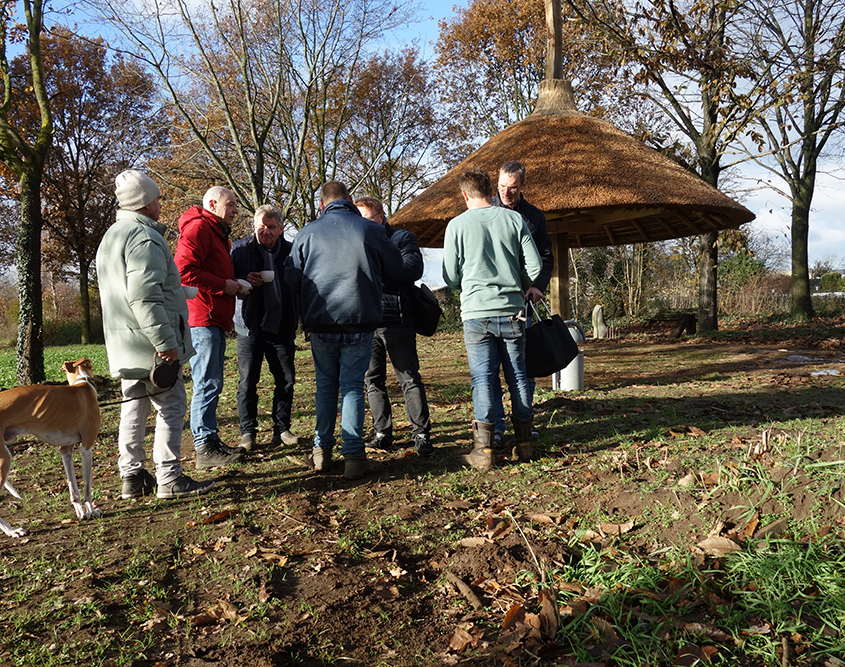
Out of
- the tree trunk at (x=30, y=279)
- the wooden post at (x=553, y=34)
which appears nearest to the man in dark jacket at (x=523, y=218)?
the wooden post at (x=553, y=34)

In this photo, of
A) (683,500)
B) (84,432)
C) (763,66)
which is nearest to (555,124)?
(683,500)

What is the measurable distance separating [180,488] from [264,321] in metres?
1.64

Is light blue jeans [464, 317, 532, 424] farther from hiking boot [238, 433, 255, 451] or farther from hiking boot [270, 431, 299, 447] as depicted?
hiking boot [238, 433, 255, 451]

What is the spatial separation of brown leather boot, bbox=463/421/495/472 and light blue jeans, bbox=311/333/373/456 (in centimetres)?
86

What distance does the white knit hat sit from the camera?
3.83 m

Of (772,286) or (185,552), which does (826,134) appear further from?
(185,552)

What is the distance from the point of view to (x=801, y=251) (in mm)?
18094

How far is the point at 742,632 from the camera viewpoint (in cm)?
222

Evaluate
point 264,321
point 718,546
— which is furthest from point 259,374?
point 718,546

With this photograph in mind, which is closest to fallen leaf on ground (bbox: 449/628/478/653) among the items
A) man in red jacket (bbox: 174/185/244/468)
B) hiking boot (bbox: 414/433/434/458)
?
hiking boot (bbox: 414/433/434/458)

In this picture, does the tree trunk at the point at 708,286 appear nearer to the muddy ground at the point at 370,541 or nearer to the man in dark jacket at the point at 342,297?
the muddy ground at the point at 370,541

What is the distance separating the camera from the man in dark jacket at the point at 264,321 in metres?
5.18

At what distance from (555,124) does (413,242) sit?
15.9ft

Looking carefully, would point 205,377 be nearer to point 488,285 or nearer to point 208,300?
point 208,300
